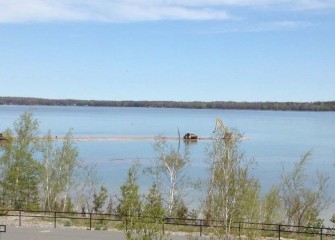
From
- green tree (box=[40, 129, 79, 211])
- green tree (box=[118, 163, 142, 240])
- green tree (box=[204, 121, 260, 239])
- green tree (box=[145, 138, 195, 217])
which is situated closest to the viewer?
green tree (box=[118, 163, 142, 240])

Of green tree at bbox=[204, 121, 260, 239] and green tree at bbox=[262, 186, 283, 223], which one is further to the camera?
green tree at bbox=[262, 186, 283, 223]

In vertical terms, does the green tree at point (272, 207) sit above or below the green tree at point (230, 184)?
below

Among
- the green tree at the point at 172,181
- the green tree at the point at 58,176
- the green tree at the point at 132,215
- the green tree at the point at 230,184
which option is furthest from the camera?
the green tree at the point at 58,176

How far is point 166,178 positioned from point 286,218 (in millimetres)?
20502

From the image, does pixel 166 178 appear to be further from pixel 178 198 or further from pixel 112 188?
pixel 178 198

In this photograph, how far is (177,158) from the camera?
50531mm

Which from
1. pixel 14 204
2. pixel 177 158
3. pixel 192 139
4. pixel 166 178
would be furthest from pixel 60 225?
pixel 192 139

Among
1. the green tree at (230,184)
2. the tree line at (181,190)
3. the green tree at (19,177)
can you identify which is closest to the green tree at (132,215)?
the tree line at (181,190)

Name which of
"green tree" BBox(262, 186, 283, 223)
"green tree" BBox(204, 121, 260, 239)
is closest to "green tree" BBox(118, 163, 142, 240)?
"green tree" BBox(204, 121, 260, 239)

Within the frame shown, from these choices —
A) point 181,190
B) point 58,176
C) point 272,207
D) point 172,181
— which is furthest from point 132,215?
point 58,176

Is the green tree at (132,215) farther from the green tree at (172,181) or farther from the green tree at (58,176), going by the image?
the green tree at (58,176)

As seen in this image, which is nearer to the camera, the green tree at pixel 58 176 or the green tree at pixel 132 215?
the green tree at pixel 132 215

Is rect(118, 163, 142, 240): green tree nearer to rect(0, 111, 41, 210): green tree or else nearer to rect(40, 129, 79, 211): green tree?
rect(0, 111, 41, 210): green tree

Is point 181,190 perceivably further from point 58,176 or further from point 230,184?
point 230,184
